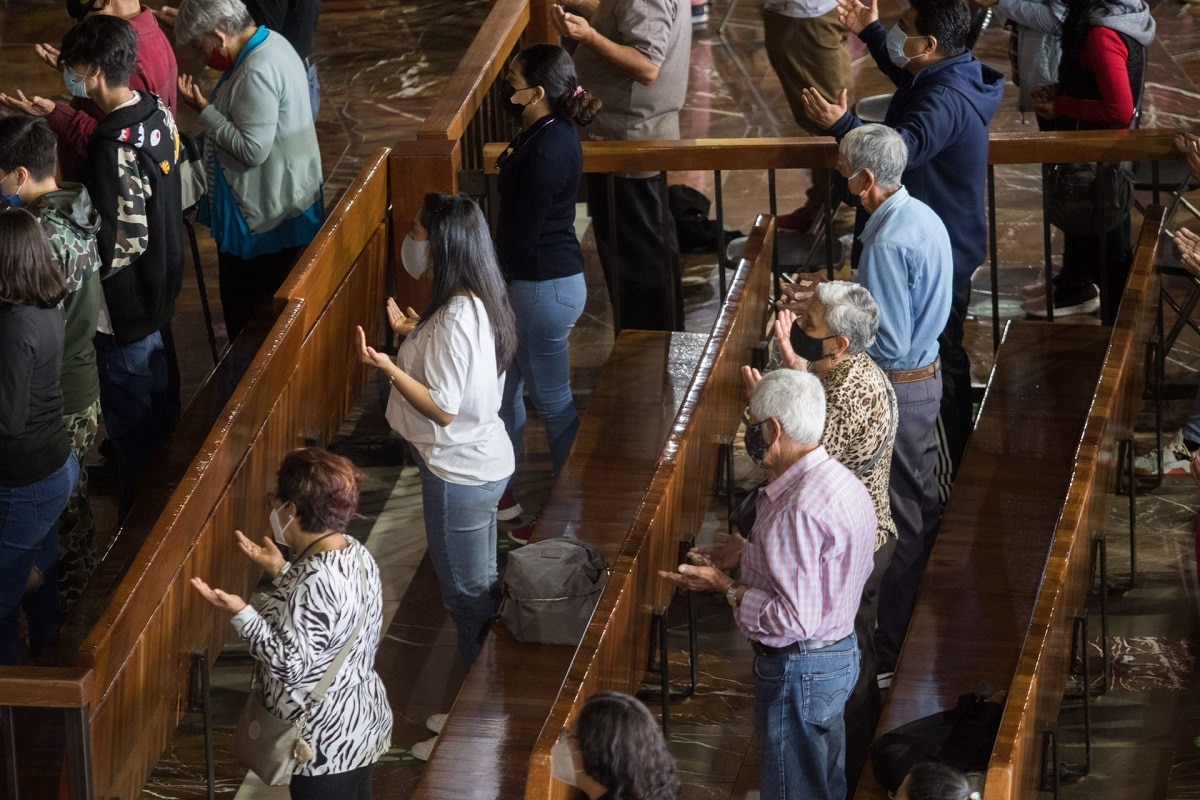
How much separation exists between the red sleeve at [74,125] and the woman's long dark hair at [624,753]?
9.28 feet

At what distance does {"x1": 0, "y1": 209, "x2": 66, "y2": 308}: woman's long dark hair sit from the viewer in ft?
14.6

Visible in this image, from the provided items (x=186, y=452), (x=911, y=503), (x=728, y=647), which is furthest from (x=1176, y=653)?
(x=186, y=452)

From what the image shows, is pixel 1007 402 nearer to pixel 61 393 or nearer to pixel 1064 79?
pixel 1064 79

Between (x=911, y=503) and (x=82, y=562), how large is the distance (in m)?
2.46

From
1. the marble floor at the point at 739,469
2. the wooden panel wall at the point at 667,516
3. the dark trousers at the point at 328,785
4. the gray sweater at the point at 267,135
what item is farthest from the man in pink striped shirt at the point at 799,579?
the gray sweater at the point at 267,135

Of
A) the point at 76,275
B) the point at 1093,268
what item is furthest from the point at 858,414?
the point at 1093,268

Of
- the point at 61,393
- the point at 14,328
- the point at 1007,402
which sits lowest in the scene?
the point at 1007,402

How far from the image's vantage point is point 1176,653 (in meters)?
5.49

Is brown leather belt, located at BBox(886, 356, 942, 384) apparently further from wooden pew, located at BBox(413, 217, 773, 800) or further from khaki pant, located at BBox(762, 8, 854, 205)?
khaki pant, located at BBox(762, 8, 854, 205)

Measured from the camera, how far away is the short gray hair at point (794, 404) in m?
4.17

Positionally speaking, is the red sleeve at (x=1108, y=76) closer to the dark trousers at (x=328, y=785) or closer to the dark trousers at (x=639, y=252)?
the dark trousers at (x=639, y=252)

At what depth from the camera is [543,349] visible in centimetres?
579

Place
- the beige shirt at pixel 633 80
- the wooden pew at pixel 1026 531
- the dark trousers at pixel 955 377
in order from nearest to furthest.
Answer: the wooden pew at pixel 1026 531, the dark trousers at pixel 955 377, the beige shirt at pixel 633 80

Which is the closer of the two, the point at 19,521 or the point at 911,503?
the point at 19,521
